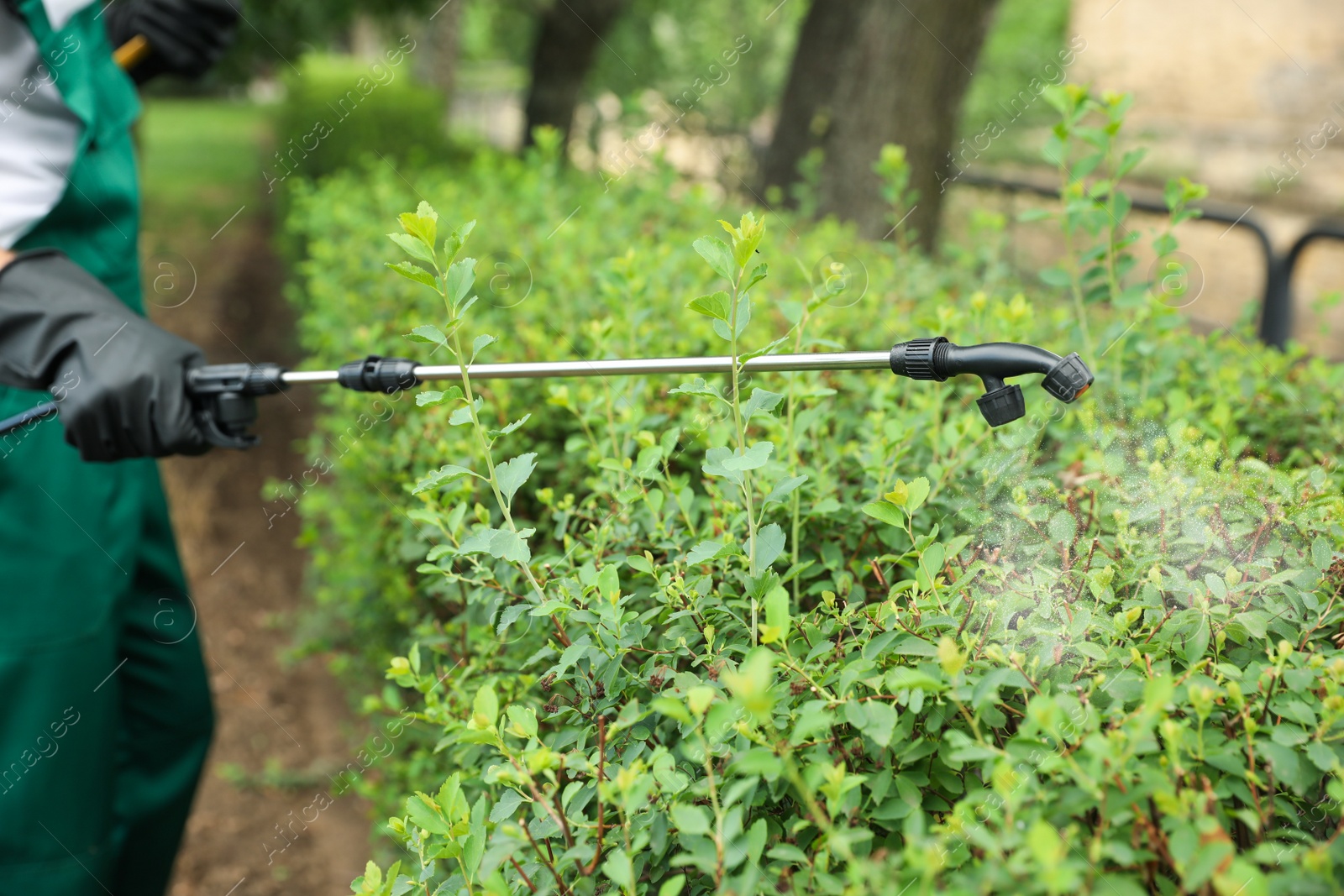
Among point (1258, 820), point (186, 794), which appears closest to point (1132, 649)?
point (1258, 820)

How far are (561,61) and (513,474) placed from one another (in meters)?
7.67

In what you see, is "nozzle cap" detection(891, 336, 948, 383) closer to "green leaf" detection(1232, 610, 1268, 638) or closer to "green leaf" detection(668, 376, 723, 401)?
"green leaf" detection(668, 376, 723, 401)

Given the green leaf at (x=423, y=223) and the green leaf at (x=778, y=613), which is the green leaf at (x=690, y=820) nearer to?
the green leaf at (x=778, y=613)

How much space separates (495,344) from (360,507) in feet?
2.15

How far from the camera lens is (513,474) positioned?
1172 millimetres

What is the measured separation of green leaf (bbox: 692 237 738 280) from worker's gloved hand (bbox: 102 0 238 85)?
2.67 metres

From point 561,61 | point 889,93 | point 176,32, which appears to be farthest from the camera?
point 561,61

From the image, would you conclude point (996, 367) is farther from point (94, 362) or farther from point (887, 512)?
point (94, 362)

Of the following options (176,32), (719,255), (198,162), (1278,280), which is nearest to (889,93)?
(1278,280)

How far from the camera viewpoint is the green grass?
10430 millimetres

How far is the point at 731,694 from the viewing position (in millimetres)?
1050

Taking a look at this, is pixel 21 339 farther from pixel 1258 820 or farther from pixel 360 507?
pixel 1258 820

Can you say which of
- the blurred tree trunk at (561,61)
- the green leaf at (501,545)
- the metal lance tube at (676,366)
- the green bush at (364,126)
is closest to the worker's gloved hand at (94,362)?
the metal lance tube at (676,366)

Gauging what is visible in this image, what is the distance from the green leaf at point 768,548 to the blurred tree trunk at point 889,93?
4295 mm
